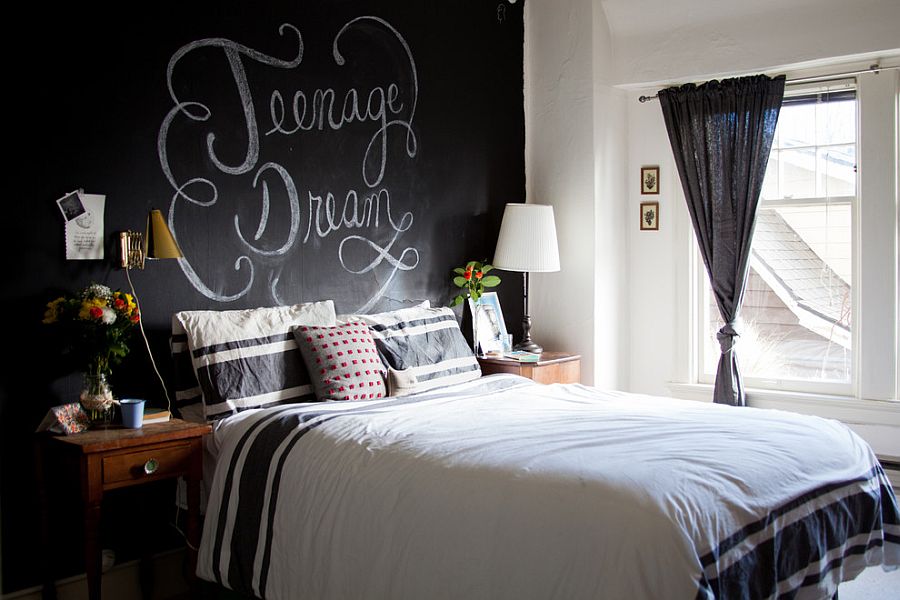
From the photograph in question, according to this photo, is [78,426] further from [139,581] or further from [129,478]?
[139,581]

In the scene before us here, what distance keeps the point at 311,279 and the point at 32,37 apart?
1484mm

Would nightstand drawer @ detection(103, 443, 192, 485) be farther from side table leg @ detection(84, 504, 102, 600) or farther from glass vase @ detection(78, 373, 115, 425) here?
glass vase @ detection(78, 373, 115, 425)

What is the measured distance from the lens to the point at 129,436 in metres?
2.71

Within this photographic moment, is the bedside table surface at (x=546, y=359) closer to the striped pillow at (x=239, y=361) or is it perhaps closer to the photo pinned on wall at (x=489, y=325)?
the photo pinned on wall at (x=489, y=325)

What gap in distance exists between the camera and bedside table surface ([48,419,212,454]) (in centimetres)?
262

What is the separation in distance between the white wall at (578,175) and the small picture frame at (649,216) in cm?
13

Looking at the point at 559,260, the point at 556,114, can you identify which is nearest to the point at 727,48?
the point at 556,114

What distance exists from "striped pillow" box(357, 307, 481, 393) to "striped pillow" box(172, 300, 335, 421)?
44cm

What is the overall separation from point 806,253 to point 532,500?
310 centimetres

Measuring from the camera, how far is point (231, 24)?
349 centimetres

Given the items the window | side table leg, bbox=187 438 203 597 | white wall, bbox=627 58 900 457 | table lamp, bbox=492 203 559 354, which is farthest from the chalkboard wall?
the window

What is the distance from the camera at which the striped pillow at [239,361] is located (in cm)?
310

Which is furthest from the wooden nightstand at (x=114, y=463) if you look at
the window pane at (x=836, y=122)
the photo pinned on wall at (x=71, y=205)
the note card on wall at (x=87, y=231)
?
the window pane at (x=836, y=122)

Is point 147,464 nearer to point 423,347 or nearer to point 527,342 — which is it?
point 423,347
